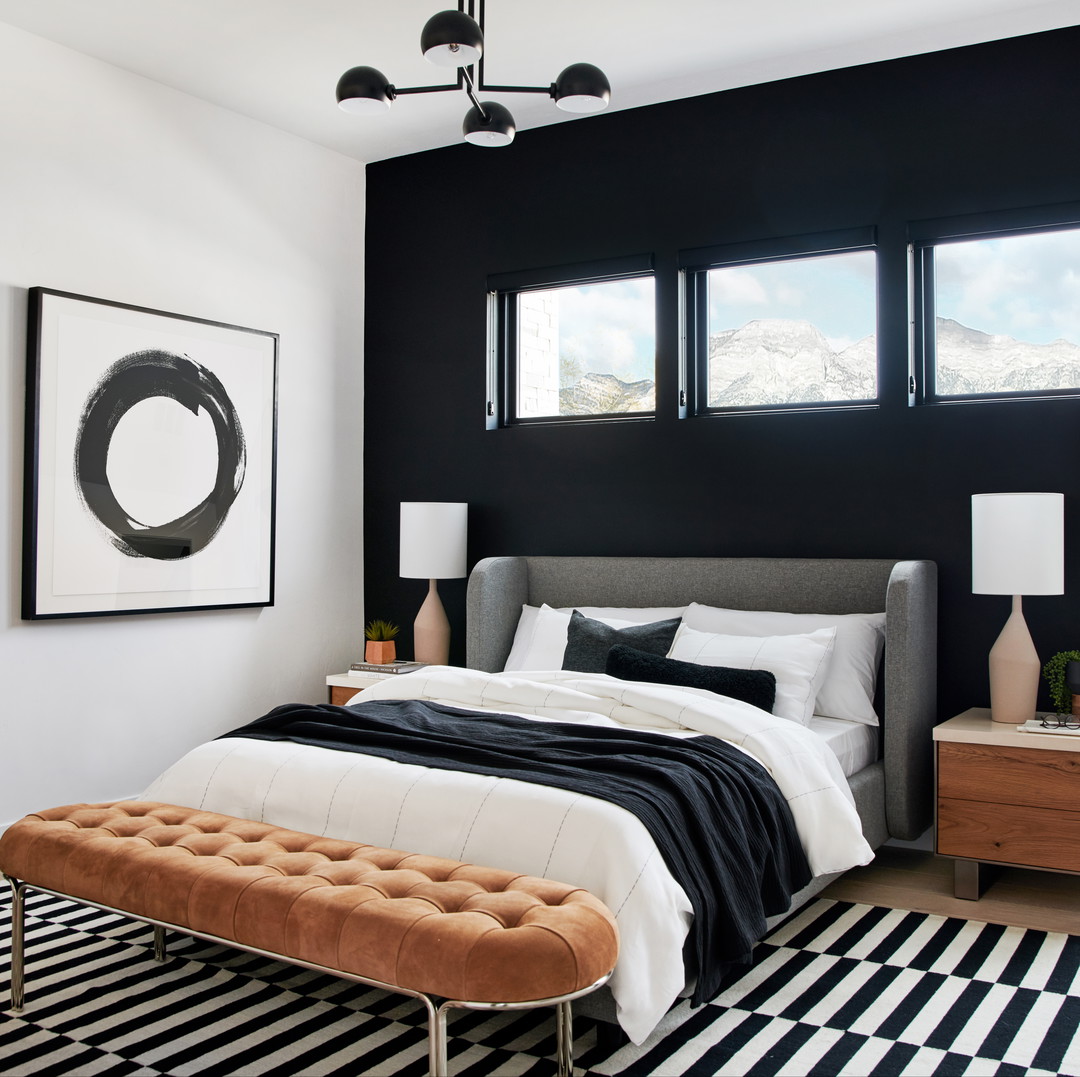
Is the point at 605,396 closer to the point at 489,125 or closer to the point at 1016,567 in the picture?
the point at 489,125

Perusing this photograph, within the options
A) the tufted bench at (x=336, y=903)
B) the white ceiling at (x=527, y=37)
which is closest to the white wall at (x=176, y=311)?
the white ceiling at (x=527, y=37)

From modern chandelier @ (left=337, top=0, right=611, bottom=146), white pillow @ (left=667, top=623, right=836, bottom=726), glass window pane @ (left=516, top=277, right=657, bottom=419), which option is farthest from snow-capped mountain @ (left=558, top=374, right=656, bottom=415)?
modern chandelier @ (left=337, top=0, right=611, bottom=146)

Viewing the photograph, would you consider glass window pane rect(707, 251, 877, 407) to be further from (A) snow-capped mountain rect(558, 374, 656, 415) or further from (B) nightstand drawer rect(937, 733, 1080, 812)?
(B) nightstand drawer rect(937, 733, 1080, 812)

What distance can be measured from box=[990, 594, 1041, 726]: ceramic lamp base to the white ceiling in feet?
7.12

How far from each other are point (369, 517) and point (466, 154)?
6.22 feet

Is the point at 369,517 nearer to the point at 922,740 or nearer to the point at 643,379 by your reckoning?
the point at 643,379

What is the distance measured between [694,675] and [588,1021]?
1.38m

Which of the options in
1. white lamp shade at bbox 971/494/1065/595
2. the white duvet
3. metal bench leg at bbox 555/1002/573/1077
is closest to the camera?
metal bench leg at bbox 555/1002/573/1077

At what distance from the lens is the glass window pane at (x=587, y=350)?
16.3 ft

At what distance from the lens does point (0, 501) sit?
4.00 meters

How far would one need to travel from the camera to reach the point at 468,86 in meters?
2.96

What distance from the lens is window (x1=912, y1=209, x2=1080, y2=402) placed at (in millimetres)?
4031

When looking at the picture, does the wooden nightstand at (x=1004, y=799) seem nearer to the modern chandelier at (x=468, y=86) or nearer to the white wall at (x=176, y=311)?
the modern chandelier at (x=468, y=86)

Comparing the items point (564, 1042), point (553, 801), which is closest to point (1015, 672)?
point (553, 801)
